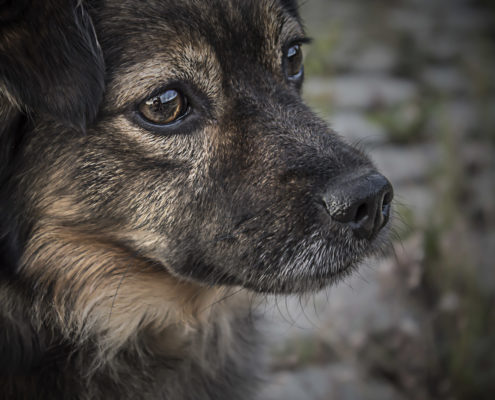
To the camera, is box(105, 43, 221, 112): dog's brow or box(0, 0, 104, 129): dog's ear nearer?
box(0, 0, 104, 129): dog's ear

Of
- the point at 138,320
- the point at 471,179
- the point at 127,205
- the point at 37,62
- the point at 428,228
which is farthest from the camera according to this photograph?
the point at 471,179

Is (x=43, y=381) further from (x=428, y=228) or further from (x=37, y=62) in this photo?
(x=428, y=228)

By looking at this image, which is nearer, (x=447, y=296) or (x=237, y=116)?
(x=237, y=116)

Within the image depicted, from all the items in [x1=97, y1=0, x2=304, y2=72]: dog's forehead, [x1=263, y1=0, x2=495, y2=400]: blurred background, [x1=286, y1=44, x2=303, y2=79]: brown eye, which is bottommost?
[x1=263, y1=0, x2=495, y2=400]: blurred background

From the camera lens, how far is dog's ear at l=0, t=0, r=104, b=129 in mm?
2020

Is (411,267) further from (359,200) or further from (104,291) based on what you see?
(104,291)

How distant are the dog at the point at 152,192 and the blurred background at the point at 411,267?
1.67 feet

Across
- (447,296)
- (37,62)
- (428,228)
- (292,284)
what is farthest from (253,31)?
(428,228)

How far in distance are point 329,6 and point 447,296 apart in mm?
6445

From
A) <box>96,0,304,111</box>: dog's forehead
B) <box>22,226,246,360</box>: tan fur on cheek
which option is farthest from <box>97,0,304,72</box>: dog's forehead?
<box>22,226,246,360</box>: tan fur on cheek

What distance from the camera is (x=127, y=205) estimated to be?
235 centimetres

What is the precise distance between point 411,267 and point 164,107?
201 centimetres

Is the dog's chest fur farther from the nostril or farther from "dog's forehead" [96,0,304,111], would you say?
"dog's forehead" [96,0,304,111]

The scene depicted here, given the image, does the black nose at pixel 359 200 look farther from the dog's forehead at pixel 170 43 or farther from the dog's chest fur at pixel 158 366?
the dog's chest fur at pixel 158 366
